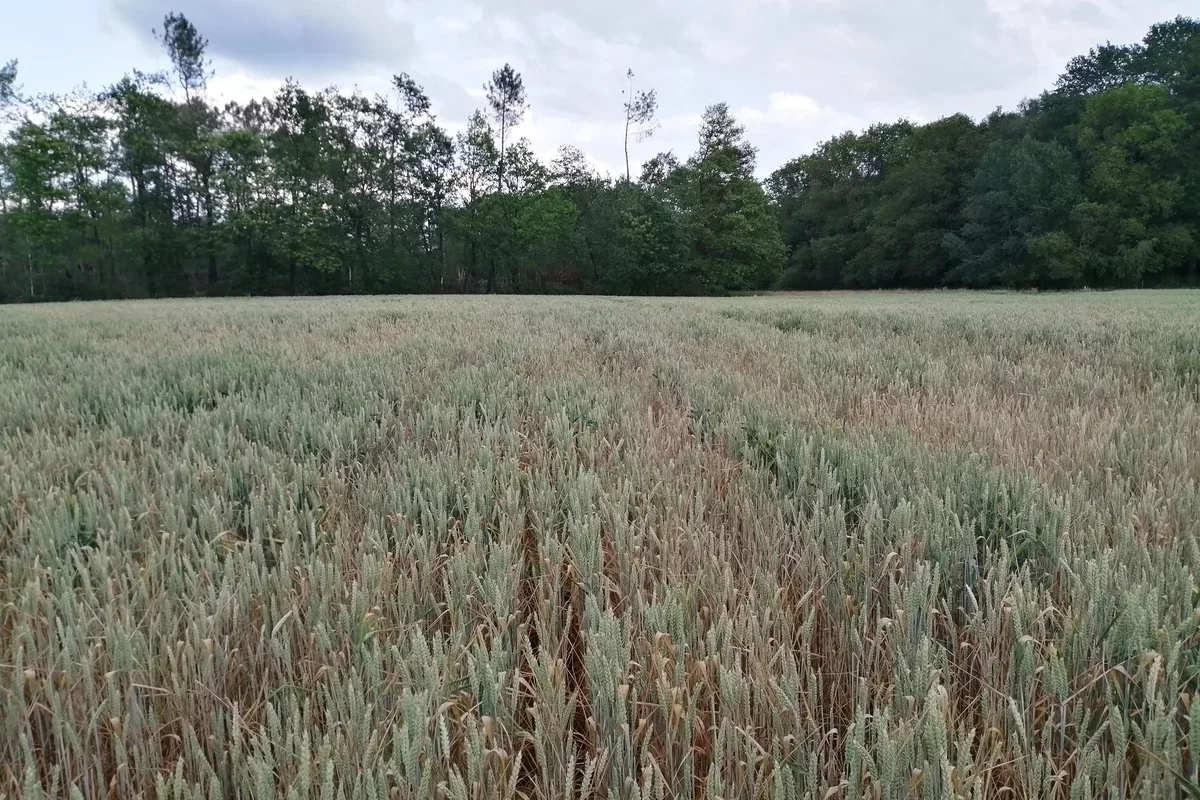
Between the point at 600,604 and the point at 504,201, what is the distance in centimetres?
4336

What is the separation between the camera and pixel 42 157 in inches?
1248

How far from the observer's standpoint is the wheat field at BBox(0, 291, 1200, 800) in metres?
0.80

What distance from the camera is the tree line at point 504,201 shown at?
116 ft

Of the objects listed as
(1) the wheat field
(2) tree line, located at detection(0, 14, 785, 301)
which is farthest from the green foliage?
(1) the wheat field

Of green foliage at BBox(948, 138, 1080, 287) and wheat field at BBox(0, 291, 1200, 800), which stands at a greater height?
green foliage at BBox(948, 138, 1080, 287)

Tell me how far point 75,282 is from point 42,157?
7.62 meters

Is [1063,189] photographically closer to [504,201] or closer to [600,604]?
[504,201]

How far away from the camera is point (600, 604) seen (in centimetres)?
122

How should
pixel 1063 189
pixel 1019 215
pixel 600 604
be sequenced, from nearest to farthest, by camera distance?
pixel 600 604, pixel 1063 189, pixel 1019 215

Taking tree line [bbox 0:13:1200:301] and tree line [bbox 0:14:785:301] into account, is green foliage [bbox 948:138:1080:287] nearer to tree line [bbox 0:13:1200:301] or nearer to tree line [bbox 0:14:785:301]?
tree line [bbox 0:13:1200:301]

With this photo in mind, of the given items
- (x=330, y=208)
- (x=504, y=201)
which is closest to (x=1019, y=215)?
(x=504, y=201)

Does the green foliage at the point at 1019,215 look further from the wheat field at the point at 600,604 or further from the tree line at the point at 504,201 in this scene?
the wheat field at the point at 600,604

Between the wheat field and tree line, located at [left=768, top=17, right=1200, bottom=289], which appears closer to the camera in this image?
the wheat field

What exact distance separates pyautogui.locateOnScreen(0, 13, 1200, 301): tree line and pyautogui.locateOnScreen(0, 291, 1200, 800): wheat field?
127 ft
